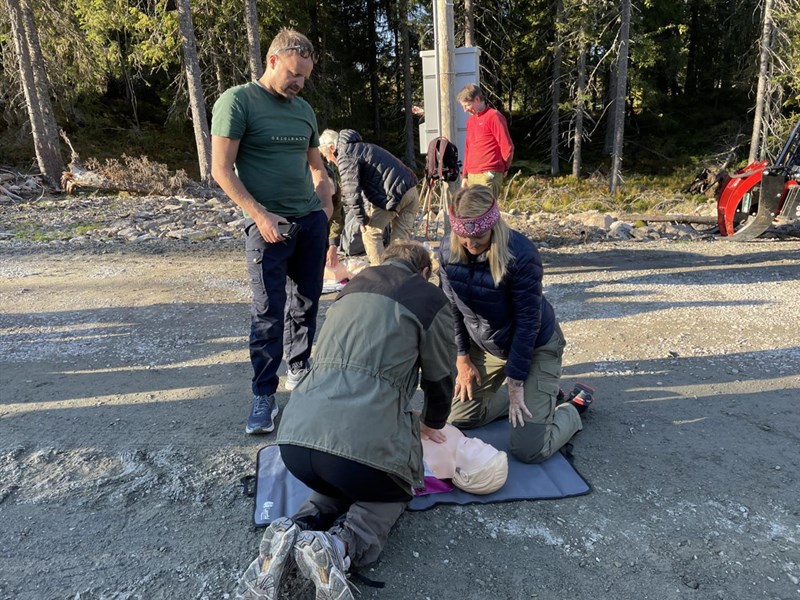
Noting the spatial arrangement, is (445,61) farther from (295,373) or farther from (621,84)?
(621,84)

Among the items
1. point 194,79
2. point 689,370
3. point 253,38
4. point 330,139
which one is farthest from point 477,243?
point 253,38

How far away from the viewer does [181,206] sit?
12.0 m

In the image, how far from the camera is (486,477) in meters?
2.94

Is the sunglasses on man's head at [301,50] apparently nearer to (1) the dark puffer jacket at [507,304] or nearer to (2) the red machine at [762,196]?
(1) the dark puffer jacket at [507,304]

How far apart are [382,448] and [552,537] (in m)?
1.02

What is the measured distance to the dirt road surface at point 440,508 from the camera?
97.0 inches

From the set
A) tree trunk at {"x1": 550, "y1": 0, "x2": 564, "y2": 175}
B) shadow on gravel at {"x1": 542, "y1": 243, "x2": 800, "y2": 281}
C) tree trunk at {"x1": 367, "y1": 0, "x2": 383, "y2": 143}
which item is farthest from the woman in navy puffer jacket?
tree trunk at {"x1": 367, "y1": 0, "x2": 383, "y2": 143}

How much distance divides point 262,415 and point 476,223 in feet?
5.65

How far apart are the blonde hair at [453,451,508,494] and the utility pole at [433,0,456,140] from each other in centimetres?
473

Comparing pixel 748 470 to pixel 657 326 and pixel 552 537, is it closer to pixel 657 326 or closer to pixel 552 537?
pixel 552 537

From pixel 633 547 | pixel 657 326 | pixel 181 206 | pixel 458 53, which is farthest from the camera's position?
pixel 181 206

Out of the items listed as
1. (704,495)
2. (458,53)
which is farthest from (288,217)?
(458,53)

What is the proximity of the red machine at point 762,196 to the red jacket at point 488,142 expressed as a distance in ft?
14.0

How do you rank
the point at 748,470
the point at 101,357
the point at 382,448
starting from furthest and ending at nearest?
the point at 101,357, the point at 748,470, the point at 382,448
